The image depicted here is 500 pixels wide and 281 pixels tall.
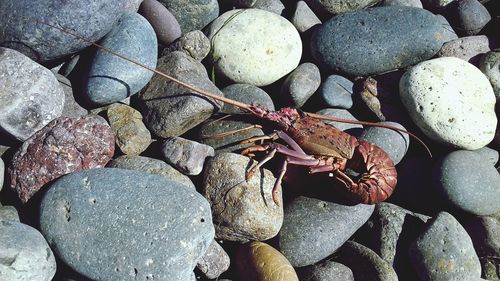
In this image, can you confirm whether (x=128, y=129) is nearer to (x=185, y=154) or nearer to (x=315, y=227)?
(x=185, y=154)

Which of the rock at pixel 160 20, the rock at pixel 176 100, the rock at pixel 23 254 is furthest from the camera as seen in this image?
the rock at pixel 160 20

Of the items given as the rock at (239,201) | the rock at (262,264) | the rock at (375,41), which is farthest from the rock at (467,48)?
the rock at (262,264)

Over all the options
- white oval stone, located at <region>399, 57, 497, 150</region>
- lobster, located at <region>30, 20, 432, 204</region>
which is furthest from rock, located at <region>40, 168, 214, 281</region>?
white oval stone, located at <region>399, 57, 497, 150</region>

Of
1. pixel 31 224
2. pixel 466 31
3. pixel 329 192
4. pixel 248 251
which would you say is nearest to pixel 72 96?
pixel 31 224

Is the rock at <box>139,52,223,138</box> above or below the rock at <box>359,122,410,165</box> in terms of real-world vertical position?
above

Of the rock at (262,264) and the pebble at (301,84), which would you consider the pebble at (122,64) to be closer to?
the pebble at (301,84)

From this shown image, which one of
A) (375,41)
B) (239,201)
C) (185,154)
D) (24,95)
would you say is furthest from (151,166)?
(375,41)

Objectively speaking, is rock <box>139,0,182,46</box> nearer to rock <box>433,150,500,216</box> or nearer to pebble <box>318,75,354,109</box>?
pebble <box>318,75,354,109</box>
